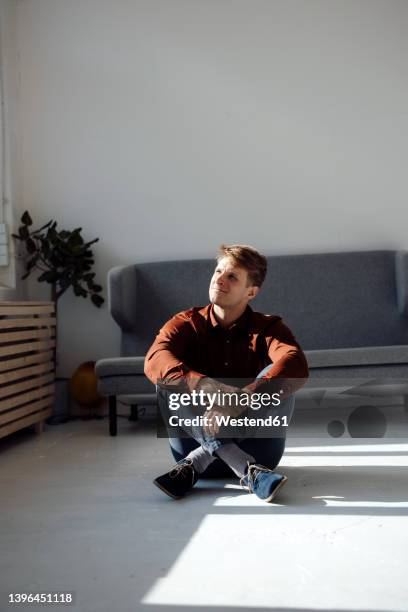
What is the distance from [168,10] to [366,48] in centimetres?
125

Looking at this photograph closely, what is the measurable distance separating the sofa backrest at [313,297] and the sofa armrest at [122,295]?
1 centimetres

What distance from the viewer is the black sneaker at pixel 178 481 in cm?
228

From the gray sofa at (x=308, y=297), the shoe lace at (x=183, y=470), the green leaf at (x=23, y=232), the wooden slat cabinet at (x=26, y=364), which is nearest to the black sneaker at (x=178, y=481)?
the shoe lace at (x=183, y=470)

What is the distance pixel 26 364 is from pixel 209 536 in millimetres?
2015

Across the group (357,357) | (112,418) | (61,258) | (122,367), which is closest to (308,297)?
(357,357)

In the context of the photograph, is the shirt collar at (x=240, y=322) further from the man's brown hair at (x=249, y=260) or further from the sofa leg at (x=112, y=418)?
the sofa leg at (x=112, y=418)

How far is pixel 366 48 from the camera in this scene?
440cm

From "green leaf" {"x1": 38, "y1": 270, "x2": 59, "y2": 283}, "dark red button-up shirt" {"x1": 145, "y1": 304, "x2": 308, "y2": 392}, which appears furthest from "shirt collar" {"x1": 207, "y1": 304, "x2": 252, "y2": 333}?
"green leaf" {"x1": 38, "y1": 270, "x2": 59, "y2": 283}

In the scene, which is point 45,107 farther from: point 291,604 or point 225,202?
point 291,604

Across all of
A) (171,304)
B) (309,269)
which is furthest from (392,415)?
(171,304)

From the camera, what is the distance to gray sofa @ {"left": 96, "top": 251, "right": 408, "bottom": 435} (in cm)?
411

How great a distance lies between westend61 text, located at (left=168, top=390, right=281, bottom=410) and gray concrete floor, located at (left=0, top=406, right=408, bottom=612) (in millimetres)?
302

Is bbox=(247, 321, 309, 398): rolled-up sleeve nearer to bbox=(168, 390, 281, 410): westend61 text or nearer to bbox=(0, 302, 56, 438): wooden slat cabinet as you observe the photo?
bbox=(168, 390, 281, 410): westend61 text

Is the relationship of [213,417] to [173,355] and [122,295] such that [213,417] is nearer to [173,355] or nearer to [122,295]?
[173,355]
